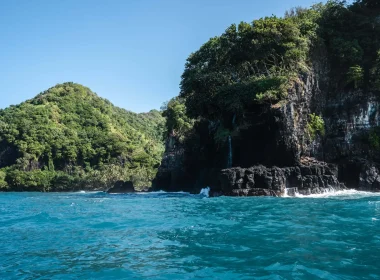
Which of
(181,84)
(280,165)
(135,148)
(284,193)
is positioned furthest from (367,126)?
(135,148)

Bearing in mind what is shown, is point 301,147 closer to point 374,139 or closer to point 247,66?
point 374,139

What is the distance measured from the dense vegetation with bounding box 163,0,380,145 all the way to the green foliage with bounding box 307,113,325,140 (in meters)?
0.03

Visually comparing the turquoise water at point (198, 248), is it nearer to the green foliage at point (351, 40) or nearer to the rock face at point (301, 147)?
the rock face at point (301, 147)

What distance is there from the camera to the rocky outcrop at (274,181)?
26812 millimetres

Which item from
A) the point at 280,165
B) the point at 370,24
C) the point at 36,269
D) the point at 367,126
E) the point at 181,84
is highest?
the point at 370,24

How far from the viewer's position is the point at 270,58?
37.1 meters

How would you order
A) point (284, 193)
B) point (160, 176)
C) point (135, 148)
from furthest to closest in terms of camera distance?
point (135, 148), point (160, 176), point (284, 193)

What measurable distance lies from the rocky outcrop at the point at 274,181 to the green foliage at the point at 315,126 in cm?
485

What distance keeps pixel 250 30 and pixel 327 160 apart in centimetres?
1409

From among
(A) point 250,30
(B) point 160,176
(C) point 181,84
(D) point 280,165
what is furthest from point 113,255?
(B) point 160,176

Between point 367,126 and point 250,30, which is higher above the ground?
point 250,30

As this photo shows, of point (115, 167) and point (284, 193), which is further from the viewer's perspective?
point (115, 167)

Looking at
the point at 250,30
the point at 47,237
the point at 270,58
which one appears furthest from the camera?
the point at 270,58

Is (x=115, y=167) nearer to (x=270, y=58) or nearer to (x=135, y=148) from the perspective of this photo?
(x=135, y=148)
